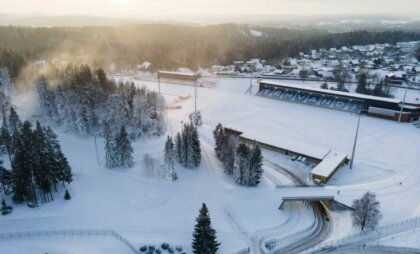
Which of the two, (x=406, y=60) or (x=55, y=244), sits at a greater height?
(x=406, y=60)

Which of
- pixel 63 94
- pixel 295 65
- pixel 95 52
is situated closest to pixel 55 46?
pixel 95 52

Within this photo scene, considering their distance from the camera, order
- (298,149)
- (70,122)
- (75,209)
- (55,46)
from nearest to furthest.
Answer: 1. (75,209)
2. (298,149)
3. (70,122)
4. (55,46)

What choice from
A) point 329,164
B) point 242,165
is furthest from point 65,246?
point 329,164

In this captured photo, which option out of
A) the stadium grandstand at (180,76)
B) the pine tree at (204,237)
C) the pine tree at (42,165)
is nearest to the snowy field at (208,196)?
the pine tree at (42,165)

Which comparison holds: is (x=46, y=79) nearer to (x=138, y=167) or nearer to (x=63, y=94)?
(x=63, y=94)

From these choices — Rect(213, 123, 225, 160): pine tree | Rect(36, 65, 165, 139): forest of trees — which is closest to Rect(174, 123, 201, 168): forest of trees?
Rect(213, 123, 225, 160): pine tree

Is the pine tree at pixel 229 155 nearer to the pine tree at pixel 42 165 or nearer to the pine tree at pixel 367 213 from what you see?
the pine tree at pixel 367 213

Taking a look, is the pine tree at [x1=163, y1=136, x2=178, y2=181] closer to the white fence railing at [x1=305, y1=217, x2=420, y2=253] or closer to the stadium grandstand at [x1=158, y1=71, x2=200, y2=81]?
the white fence railing at [x1=305, y1=217, x2=420, y2=253]
